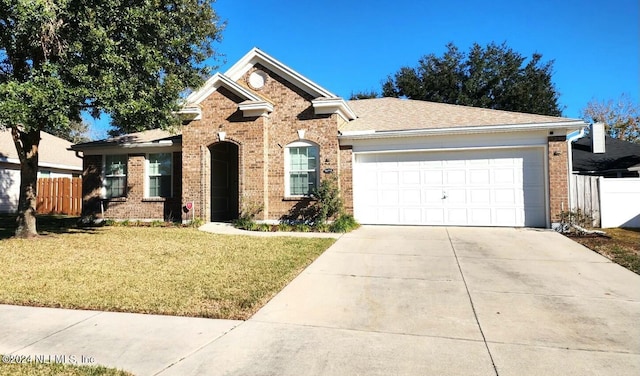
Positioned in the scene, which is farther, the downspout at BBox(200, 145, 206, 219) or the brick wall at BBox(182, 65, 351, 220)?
the downspout at BBox(200, 145, 206, 219)

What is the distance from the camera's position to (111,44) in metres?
8.49

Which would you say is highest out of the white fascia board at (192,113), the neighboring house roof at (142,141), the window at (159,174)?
the white fascia board at (192,113)

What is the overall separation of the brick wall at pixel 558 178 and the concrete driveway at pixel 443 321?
382 cm

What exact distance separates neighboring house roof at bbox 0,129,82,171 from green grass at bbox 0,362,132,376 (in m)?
20.7

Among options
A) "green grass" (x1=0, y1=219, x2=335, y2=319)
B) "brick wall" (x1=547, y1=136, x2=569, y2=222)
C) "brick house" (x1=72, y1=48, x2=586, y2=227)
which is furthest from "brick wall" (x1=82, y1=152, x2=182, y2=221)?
"brick wall" (x1=547, y1=136, x2=569, y2=222)

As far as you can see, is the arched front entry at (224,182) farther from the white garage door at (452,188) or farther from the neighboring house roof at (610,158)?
the neighboring house roof at (610,158)

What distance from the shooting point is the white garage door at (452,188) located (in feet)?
40.7

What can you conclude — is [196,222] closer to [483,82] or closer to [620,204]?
[620,204]

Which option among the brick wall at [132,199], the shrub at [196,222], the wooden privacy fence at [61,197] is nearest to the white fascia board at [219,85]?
the brick wall at [132,199]

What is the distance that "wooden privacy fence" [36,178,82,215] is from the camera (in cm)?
2181

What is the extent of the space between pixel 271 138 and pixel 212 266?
7.21 m

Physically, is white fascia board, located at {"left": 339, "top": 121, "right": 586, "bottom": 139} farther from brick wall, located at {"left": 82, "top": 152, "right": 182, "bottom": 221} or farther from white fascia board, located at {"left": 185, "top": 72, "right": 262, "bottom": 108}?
brick wall, located at {"left": 82, "top": 152, "right": 182, "bottom": 221}

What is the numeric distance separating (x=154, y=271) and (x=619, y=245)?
35.0 ft

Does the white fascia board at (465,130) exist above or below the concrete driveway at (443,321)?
above
